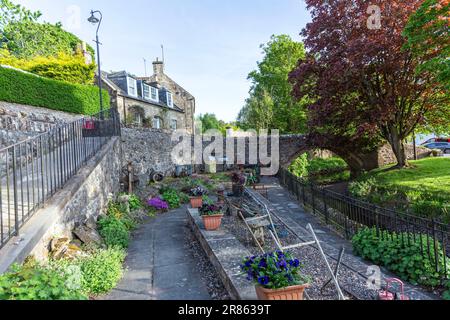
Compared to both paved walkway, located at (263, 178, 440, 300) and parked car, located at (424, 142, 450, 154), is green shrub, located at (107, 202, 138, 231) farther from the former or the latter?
parked car, located at (424, 142, 450, 154)

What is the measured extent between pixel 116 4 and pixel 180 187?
8202mm

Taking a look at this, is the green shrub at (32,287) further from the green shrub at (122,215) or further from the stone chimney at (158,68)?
the stone chimney at (158,68)

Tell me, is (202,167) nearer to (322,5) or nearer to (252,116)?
(252,116)

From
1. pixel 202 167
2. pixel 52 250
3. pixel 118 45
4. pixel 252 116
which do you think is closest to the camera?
pixel 52 250

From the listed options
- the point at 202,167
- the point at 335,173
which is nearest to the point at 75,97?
the point at 202,167

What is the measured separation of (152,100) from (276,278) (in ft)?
73.9

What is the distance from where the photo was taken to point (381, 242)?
5602 mm

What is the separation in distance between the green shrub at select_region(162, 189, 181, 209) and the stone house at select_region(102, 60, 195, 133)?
24.6 feet

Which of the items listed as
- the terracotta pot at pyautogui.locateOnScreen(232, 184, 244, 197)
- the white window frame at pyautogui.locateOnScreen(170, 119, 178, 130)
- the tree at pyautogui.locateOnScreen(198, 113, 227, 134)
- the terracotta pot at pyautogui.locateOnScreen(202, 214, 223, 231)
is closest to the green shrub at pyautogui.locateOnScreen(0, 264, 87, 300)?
the terracotta pot at pyautogui.locateOnScreen(202, 214, 223, 231)

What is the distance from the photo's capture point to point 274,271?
2947 mm

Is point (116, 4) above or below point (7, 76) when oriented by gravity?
above

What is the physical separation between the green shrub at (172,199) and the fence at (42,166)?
3261 millimetres

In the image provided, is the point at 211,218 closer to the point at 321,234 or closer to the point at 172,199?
the point at 321,234

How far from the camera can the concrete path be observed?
13.4 ft
